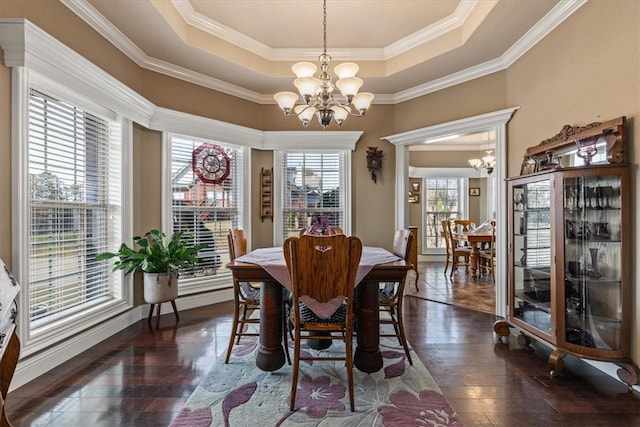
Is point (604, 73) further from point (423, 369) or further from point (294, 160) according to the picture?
point (294, 160)

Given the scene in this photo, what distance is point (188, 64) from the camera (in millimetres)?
3766

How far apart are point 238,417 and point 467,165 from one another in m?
7.96

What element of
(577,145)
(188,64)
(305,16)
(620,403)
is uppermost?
(305,16)

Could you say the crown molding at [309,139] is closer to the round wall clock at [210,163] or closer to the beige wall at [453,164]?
the round wall clock at [210,163]

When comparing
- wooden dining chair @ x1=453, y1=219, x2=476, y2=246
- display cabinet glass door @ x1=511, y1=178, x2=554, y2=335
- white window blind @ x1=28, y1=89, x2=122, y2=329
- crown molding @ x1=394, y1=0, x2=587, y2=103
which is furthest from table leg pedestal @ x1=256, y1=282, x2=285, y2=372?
wooden dining chair @ x1=453, y1=219, x2=476, y2=246

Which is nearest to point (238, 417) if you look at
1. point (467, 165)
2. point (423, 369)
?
point (423, 369)

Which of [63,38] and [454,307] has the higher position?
[63,38]

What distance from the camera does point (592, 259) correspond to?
2355 millimetres

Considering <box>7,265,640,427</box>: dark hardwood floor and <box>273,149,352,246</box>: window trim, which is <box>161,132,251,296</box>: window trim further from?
<box>7,265,640,427</box>: dark hardwood floor

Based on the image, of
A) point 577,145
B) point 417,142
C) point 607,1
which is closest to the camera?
point 607,1

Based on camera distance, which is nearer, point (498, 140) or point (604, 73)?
point (604, 73)

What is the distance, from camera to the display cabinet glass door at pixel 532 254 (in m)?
2.58

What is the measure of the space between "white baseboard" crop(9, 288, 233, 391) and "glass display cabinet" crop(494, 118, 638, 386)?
3.66m

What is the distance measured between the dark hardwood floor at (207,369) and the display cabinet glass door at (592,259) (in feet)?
1.28
